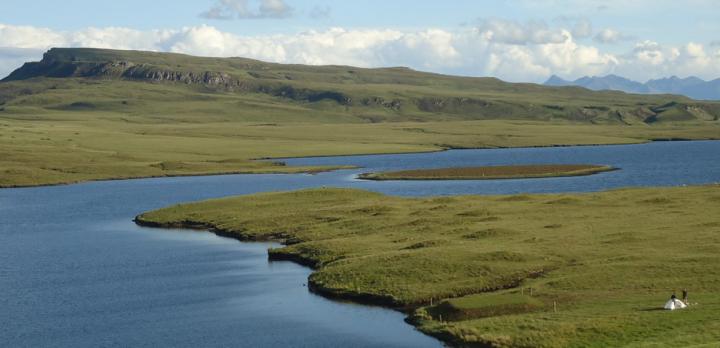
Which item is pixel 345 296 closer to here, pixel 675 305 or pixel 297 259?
pixel 297 259

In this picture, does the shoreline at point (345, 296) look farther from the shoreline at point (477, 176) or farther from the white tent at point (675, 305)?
the shoreline at point (477, 176)

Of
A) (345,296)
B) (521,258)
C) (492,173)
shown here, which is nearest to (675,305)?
(521,258)

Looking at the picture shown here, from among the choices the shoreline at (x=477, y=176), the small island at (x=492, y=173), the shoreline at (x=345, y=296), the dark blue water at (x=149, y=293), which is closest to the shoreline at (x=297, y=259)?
the shoreline at (x=345, y=296)

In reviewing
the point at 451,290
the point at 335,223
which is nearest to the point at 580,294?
the point at 451,290

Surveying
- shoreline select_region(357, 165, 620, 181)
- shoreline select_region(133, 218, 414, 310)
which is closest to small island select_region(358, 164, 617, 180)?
shoreline select_region(357, 165, 620, 181)

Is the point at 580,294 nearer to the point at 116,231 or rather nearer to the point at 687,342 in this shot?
the point at 687,342
